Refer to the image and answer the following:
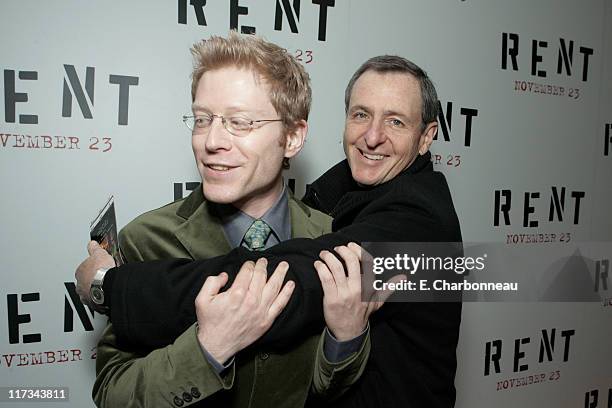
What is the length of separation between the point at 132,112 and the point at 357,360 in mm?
1112

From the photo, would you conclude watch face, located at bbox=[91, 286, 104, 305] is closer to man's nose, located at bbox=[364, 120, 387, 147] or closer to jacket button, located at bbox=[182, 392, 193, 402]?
jacket button, located at bbox=[182, 392, 193, 402]

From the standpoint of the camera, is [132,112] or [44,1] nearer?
[44,1]

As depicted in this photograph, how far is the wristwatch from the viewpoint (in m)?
0.98

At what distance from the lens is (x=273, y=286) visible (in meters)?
0.94

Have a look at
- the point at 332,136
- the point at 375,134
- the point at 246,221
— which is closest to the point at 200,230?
the point at 246,221

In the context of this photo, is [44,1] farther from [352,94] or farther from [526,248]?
[526,248]

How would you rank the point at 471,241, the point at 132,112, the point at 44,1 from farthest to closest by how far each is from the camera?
the point at 471,241 → the point at 132,112 → the point at 44,1

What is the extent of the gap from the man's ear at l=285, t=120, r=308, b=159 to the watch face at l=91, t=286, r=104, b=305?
0.50 meters

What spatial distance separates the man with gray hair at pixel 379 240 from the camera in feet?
3.14

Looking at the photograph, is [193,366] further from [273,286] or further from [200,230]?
[200,230]

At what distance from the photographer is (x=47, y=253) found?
1666 millimetres

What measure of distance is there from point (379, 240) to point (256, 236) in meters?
0.27

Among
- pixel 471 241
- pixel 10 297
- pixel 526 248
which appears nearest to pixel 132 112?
pixel 10 297

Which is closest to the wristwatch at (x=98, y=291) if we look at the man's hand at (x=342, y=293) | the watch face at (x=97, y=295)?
the watch face at (x=97, y=295)
